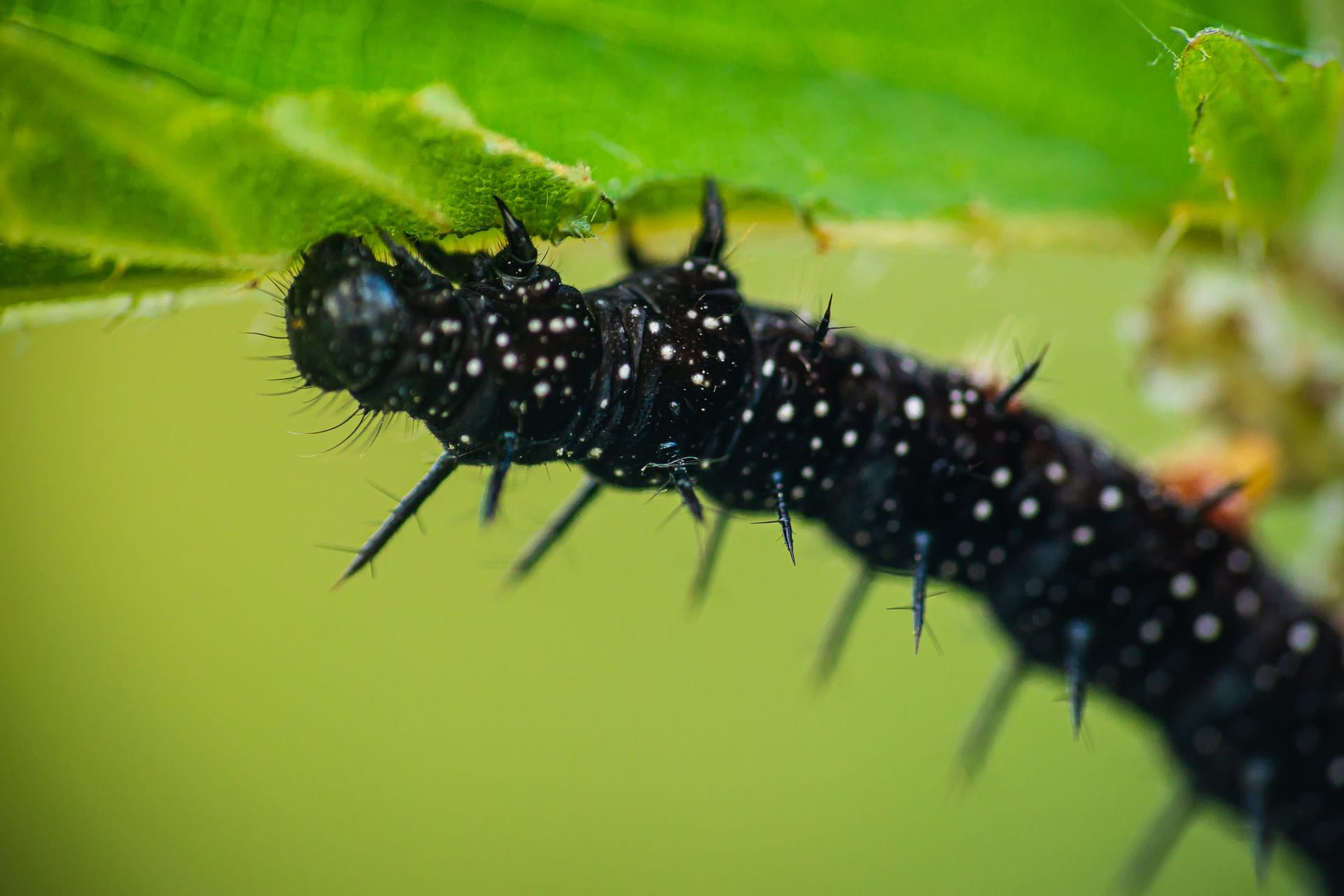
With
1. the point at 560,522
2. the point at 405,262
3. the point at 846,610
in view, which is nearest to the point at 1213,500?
the point at 846,610

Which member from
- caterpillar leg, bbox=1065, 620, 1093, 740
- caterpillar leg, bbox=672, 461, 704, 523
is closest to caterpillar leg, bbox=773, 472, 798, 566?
caterpillar leg, bbox=672, 461, 704, 523

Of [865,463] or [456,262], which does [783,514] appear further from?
[456,262]

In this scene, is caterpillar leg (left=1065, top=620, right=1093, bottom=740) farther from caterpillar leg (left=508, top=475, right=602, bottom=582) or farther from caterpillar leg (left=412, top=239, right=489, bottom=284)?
caterpillar leg (left=412, top=239, right=489, bottom=284)

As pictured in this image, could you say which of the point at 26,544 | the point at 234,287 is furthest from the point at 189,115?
the point at 26,544

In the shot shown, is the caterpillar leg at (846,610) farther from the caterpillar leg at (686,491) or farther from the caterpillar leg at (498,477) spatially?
the caterpillar leg at (498,477)

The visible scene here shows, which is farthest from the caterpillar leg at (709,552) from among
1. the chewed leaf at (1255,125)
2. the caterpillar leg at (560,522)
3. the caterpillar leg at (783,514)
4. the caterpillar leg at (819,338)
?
the chewed leaf at (1255,125)

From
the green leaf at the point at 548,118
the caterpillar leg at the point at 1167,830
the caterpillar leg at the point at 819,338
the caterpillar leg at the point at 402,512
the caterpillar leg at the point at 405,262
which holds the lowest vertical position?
the caterpillar leg at the point at 1167,830

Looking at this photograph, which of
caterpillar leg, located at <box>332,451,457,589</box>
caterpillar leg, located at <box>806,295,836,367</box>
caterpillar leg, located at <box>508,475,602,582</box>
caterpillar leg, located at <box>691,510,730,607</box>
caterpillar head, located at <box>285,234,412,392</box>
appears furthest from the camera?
caterpillar leg, located at <box>691,510,730,607</box>
